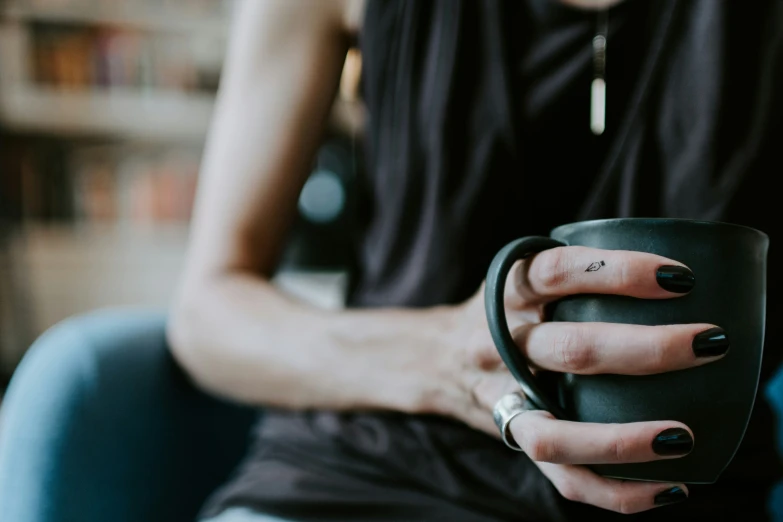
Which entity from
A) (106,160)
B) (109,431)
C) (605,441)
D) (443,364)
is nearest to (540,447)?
(605,441)

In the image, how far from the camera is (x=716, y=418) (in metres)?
0.39

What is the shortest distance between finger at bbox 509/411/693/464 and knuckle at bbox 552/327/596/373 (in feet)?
0.10

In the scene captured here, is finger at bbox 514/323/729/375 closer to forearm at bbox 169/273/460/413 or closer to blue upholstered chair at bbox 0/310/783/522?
forearm at bbox 169/273/460/413

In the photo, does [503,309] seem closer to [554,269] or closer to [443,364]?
[554,269]

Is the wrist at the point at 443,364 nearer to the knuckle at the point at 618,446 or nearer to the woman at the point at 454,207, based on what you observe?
the woman at the point at 454,207

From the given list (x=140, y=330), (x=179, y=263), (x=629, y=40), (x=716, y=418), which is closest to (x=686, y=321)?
(x=716, y=418)

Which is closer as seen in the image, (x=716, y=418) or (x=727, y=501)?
(x=716, y=418)

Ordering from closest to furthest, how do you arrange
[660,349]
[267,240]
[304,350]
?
[660,349] < [304,350] < [267,240]

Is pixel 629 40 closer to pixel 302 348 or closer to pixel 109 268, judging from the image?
pixel 302 348

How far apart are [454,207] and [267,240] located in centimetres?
24

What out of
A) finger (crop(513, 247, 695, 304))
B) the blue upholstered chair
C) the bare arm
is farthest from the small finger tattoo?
the blue upholstered chair

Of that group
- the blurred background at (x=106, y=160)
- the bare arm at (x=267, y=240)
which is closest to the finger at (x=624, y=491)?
the bare arm at (x=267, y=240)

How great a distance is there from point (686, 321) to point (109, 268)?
2960 mm

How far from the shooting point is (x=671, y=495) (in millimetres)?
404
